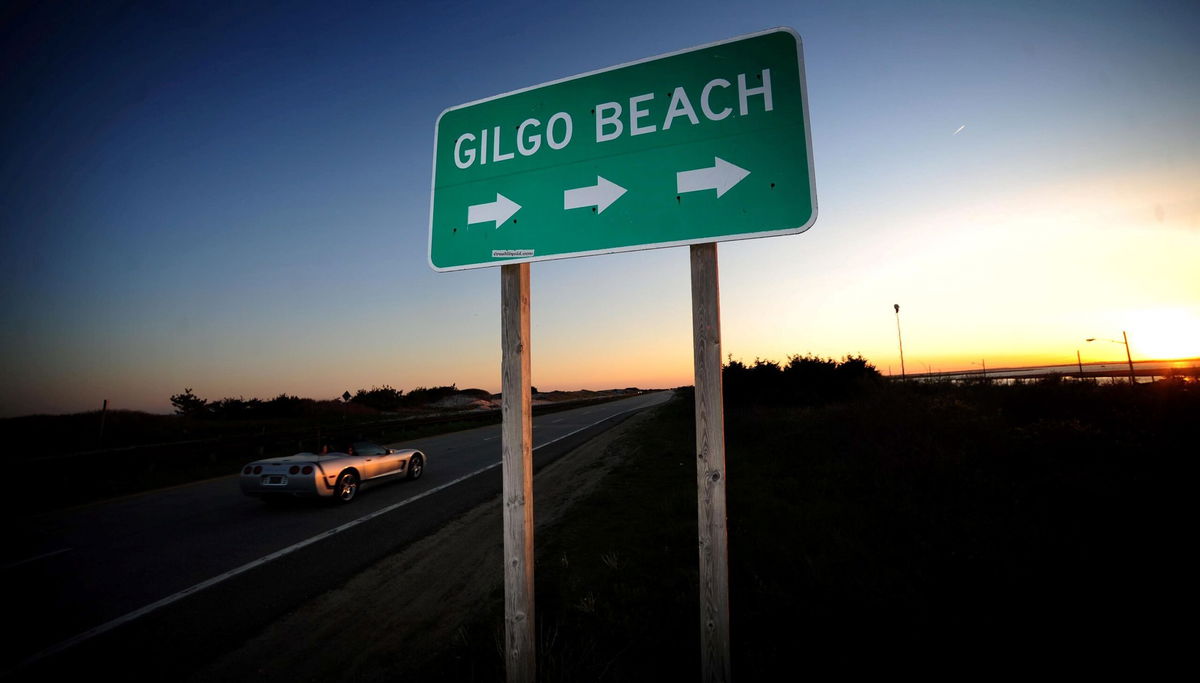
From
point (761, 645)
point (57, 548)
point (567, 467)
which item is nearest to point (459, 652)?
point (761, 645)

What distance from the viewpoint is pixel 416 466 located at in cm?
1077

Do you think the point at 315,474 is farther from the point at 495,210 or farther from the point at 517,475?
the point at 495,210

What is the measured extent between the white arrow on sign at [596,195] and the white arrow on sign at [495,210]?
1.03 ft

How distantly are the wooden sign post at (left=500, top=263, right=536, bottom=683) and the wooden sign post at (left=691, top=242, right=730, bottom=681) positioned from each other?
0.94 meters

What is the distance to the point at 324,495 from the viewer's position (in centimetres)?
809

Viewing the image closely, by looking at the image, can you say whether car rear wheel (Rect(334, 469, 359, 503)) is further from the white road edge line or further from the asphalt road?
the white road edge line

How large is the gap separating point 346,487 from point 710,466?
867 centimetres

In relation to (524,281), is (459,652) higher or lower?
lower

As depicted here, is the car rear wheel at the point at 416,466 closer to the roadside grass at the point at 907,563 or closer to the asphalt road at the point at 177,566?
the asphalt road at the point at 177,566

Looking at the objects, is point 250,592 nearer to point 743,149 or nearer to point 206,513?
point 206,513

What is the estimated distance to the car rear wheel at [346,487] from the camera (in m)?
8.42

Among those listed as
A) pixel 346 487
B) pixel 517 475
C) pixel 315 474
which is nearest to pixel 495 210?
pixel 517 475

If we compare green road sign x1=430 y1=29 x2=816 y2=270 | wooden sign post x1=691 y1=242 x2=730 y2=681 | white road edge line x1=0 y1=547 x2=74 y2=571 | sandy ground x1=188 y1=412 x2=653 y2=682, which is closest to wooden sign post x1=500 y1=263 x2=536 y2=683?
green road sign x1=430 y1=29 x2=816 y2=270

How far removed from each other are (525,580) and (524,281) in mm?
1684
